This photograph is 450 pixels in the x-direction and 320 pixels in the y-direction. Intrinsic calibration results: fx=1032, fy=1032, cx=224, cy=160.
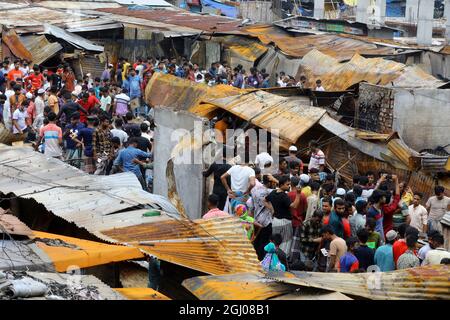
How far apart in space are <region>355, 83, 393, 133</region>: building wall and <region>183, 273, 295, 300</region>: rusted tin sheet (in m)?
8.09

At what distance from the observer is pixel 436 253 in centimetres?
944

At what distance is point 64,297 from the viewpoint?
690 cm

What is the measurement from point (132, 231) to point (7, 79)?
41.4ft

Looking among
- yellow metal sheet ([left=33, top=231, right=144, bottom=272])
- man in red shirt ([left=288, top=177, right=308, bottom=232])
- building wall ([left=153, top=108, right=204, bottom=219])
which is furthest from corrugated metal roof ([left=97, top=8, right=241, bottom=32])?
yellow metal sheet ([left=33, top=231, right=144, bottom=272])

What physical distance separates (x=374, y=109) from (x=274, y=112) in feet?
5.54

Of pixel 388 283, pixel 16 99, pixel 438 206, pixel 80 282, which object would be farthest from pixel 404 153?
pixel 16 99

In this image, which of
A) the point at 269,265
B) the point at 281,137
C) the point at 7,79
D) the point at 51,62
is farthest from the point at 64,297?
the point at 51,62

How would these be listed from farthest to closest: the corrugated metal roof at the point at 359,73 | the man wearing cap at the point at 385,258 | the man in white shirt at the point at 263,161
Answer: the corrugated metal roof at the point at 359,73, the man in white shirt at the point at 263,161, the man wearing cap at the point at 385,258

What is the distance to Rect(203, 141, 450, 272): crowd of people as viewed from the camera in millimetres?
9836

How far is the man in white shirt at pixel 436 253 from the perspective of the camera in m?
9.37

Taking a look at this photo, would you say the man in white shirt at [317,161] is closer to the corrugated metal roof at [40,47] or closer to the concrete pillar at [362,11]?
the corrugated metal roof at [40,47]

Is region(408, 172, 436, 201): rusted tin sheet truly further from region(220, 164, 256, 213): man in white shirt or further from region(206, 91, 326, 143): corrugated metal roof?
region(220, 164, 256, 213): man in white shirt

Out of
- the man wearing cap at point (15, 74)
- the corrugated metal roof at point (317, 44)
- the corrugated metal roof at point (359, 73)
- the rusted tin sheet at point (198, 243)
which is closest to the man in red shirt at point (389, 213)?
the rusted tin sheet at point (198, 243)

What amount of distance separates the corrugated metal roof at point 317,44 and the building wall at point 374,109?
5.59 meters
